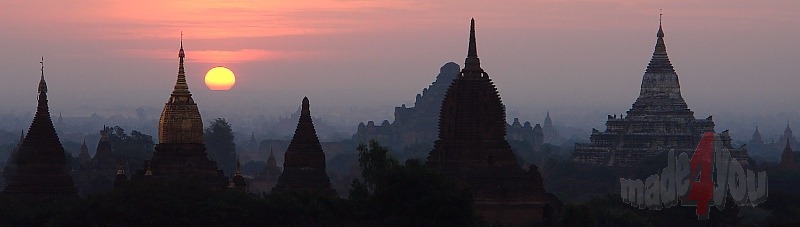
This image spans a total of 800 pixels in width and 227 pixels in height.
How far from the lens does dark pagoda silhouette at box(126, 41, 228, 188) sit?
65125 mm

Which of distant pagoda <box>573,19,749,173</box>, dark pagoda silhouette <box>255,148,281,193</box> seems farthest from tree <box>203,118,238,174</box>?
distant pagoda <box>573,19,749,173</box>

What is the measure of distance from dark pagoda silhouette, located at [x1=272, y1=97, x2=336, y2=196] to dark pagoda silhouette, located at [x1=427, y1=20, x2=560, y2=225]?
4.86 meters

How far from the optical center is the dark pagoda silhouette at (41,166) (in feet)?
221

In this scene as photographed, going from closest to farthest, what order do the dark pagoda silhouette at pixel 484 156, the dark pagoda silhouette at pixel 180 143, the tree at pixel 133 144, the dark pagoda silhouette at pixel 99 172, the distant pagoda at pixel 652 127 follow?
the dark pagoda silhouette at pixel 484 156
the dark pagoda silhouette at pixel 180 143
the dark pagoda silhouette at pixel 99 172
the tree at pixel 133 144
the distant pagoda at pixel 652 127

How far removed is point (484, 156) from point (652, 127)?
70.0 m

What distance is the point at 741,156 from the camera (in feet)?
413

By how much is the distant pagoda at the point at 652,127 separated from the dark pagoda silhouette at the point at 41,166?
206 ft

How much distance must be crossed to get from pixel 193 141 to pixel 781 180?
55997mm

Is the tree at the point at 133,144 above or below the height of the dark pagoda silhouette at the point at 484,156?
above

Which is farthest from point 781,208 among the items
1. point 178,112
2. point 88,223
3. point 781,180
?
point 781,180

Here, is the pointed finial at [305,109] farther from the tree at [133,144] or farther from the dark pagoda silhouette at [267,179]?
the tree at [133,144]

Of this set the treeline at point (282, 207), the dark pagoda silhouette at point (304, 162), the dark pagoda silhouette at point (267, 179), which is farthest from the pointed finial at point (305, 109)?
the dark pagoda silhouette at point (267, 179)

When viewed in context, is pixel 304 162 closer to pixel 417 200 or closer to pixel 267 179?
pixel 417 200

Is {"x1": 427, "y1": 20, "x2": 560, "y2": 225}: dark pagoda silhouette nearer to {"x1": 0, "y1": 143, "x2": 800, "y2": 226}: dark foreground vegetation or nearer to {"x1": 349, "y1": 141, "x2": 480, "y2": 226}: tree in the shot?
{"x1": 0, "y1": 143, "x2": 800, "y2": 226}: dark foreground vegetation
